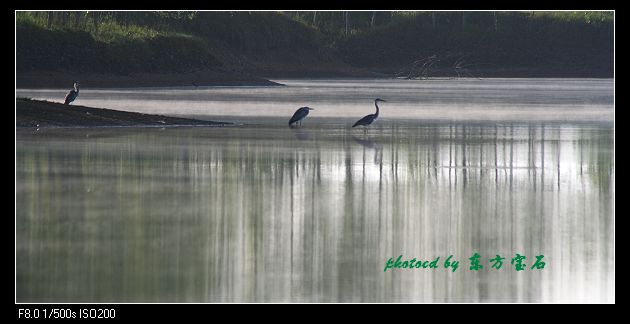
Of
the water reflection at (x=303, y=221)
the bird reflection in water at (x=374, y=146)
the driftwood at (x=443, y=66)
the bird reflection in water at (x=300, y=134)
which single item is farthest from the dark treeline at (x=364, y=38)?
the water reflection at (x=303, y=221)

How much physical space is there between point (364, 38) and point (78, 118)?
49729 mm

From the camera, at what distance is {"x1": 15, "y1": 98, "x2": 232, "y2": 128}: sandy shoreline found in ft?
73.2

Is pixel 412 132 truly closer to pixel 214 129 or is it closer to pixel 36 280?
pixel 214 129

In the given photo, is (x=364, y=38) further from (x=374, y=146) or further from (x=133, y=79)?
(x=374, y=146)

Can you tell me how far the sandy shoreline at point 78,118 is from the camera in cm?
2231

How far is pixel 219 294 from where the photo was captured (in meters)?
8.27

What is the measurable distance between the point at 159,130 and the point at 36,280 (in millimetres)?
13226

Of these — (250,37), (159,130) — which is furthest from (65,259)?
(250,37)

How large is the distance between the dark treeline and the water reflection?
37.2 metres

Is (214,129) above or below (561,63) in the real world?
below

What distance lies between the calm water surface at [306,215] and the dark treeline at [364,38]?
3586cm

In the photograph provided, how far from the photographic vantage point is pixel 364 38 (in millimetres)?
71875

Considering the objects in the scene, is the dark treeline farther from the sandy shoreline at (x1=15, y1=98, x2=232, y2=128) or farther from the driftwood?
the sandy shoreline at (x1=15, y1=98, x2=232, y2=128)
